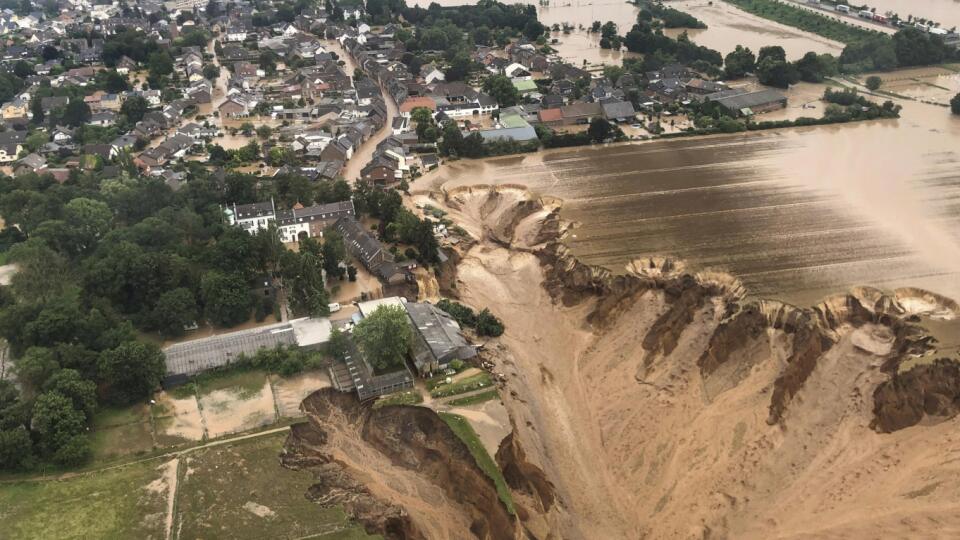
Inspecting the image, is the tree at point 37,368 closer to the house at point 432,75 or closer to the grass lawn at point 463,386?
the grass lawn at point 463,386

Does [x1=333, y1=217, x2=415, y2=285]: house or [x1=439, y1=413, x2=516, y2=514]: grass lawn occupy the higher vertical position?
[x1=439, y1=413, x2=516, y2=514]: grass lawn

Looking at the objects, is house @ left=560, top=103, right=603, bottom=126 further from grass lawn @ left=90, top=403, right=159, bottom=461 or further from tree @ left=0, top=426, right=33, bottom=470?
tree @ left=0, top=426, right=33, bottom=470

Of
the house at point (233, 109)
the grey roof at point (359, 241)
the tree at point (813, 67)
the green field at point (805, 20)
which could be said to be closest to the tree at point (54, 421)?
the grey roof at point (359, 241)

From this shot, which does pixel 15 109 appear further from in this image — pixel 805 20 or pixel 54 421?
pixel 805 20

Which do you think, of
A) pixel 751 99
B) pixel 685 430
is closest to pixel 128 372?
pixel 685 430

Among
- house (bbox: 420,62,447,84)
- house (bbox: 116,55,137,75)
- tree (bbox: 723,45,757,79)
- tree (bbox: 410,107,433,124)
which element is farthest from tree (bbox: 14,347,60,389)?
tree (bbox: 723,45,757,79)

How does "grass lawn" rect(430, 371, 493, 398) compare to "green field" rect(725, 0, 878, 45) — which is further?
"green field" rect(725, 0, 878, 45)
